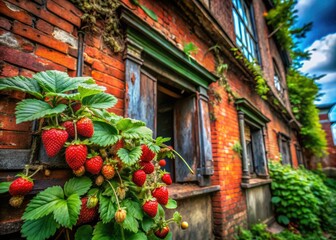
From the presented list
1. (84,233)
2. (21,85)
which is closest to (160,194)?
(84,233)

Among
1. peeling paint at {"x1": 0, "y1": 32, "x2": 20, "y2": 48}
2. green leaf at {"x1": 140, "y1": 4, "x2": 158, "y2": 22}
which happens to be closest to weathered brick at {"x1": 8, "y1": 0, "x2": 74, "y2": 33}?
peeling paint at {"x1": 0, "y1": 32, "x2": 20, "y2": 48}

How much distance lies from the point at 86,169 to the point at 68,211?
20 centimetres

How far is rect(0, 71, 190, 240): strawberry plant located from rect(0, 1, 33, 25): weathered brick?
0.42 metres

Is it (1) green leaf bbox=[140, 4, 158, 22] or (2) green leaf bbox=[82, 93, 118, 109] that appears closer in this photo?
(2) green leaf bbox=[82, 93, 118, 109]

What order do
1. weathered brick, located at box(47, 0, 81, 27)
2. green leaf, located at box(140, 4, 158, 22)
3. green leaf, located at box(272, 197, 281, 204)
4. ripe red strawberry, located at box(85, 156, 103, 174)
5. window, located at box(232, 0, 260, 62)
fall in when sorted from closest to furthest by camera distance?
ripe red strawberry, located at box(85, 156, 103, 174) → weathered brick, located at box(47, 0, 81, 27) → green leaf, located at box(140, 4, 158, 22) → green leaf, located at box(272, 197, 281, 204) → window, located at box(232, 0, 260, 62)

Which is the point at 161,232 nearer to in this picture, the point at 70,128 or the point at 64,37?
the point at 70,128

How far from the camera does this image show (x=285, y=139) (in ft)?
24.4

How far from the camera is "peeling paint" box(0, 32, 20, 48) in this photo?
0.99m

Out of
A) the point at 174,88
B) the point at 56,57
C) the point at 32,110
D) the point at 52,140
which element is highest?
the point at 174,88

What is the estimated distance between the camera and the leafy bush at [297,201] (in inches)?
153

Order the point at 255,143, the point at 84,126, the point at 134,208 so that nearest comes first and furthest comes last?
the point at 84,126
the point at 134,208
the point at 255,143

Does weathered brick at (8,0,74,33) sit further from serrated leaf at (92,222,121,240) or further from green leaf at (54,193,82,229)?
serrated leaf at (92,222,121,240)

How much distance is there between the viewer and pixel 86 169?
930mm

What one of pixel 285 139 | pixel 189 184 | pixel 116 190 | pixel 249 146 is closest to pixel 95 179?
pixel 116 190
